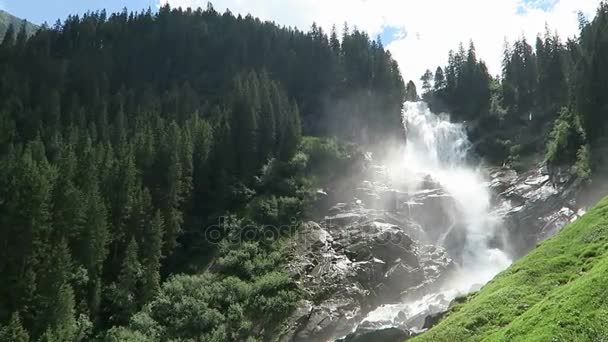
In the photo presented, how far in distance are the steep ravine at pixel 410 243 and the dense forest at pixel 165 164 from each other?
164 inches

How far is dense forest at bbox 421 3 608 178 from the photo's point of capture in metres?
75.7

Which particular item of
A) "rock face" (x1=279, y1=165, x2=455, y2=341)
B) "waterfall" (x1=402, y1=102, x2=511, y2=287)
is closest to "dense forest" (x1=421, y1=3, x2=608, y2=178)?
"waterfall" (x1=402, y1=102, x2=511, y2=287)

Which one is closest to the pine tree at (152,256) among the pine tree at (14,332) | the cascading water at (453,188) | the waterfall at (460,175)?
the pine tree at (14,332)

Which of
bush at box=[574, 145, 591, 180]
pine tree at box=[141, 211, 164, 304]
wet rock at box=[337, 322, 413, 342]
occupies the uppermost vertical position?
bush at box=[574, 145, 591, 180]

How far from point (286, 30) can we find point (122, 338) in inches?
4205

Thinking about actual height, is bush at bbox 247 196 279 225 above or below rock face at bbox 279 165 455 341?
above

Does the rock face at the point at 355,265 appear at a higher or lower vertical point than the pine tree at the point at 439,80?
lower

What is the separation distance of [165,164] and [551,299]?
53461 mm

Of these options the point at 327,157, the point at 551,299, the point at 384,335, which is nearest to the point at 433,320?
the point at 384,335

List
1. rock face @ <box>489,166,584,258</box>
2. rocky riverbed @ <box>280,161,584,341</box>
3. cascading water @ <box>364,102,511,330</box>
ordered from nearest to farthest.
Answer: rocky riverbed @ <box>280,161,584,341</box> < cascading water @ <box>364,102,511,330</box> < rock face @ <box>489,166,584,258</box>

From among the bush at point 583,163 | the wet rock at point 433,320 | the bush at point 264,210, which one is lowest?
the wet rock at point 433,320

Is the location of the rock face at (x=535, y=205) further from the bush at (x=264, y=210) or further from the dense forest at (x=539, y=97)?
the bush at (x=264, y=210)

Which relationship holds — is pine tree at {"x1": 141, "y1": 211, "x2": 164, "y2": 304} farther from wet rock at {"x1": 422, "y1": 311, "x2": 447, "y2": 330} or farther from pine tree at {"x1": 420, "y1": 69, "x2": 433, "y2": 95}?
pine tree at {"x1": 420, "y1": 69, "x2": 433, "y2": 95}

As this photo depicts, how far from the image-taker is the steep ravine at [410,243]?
A: 5209 cm
